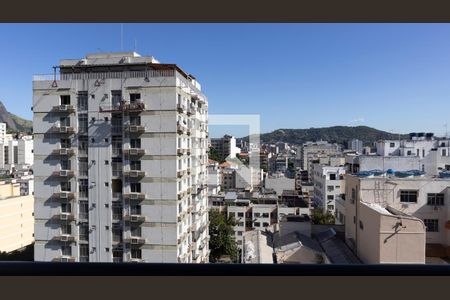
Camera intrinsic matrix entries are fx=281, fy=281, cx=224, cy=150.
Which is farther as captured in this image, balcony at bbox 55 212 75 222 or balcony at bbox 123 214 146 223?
balcony at bbox 55 212 75 222

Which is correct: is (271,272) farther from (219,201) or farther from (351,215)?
(219,201)

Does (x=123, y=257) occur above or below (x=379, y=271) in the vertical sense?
below

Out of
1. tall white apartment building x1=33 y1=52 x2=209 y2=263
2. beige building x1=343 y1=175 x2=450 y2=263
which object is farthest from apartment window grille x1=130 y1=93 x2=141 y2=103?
beige building x1=343 y1=175 x2=450 y2=263

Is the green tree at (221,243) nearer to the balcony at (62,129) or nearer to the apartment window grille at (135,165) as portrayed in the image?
the apartment window grille at (135,165)

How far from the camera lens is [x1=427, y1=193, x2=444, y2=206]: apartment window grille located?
12.4 ft

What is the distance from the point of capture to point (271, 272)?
1.01 metres

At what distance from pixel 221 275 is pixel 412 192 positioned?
3854mm

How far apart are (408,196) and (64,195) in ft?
15.9

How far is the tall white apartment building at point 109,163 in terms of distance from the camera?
12.9 ft

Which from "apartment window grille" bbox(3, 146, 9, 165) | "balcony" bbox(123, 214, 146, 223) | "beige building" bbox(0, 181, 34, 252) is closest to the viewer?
"balcony" bbox(123, 214, 146, 223)

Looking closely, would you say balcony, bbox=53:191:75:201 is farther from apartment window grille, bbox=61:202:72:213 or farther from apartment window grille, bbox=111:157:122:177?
apartment window grille, bbox=111:157:122:177

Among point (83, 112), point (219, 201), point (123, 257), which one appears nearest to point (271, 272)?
point (123, 257)

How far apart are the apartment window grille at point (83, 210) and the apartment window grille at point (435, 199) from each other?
476 cm

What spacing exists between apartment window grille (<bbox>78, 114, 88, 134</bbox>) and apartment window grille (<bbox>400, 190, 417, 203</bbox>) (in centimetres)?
453
